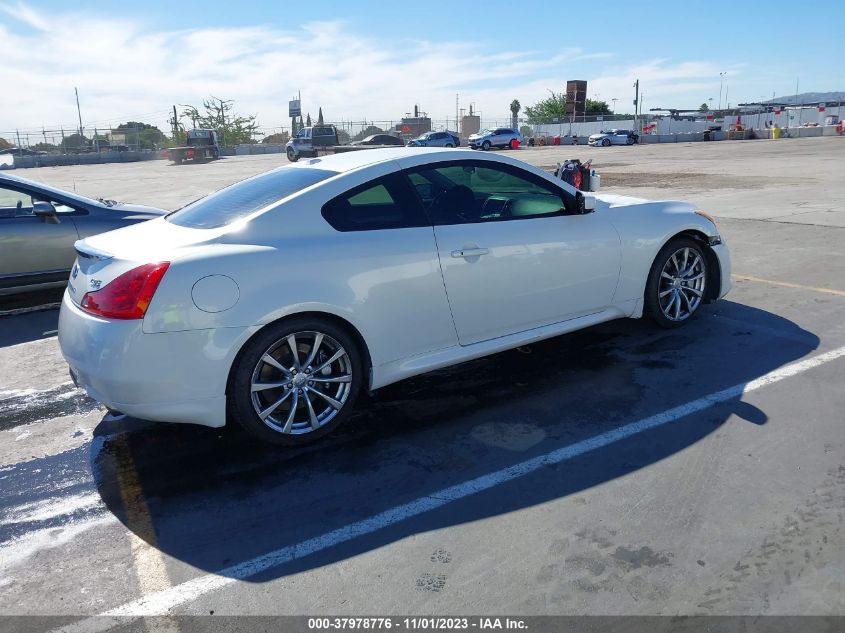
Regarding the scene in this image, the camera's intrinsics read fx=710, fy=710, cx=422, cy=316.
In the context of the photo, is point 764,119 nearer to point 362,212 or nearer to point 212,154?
point 212,154

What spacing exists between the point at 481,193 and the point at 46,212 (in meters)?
4.83

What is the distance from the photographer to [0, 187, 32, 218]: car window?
7.11 meters

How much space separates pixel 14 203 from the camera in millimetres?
7195

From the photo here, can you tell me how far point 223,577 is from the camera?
2826 millimetres

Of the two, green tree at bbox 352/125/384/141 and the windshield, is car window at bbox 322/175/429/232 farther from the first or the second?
green tree at bbox 352/125/384/141

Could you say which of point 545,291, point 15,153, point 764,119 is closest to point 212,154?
point 15,153

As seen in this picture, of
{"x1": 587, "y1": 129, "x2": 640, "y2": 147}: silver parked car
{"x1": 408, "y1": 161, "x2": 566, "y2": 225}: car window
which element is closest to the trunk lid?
{"x1": 408, "y1": 161, "x2": 566, "y2": 225}: car window

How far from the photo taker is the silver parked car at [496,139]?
168 ft

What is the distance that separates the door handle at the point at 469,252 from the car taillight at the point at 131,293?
164cm

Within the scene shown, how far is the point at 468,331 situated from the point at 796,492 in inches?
76.7

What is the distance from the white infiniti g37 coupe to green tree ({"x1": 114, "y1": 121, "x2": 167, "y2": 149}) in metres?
57.4

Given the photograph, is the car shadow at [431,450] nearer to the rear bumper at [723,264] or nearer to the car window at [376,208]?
the rear bumper at [723,264]

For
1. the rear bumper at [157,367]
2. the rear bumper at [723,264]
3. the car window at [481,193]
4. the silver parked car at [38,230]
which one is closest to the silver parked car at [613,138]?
the rear bumper at [723,264]

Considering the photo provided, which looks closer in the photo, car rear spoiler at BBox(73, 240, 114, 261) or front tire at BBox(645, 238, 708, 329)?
car rear spoiler at BBox(73, 240, 114, 261)
